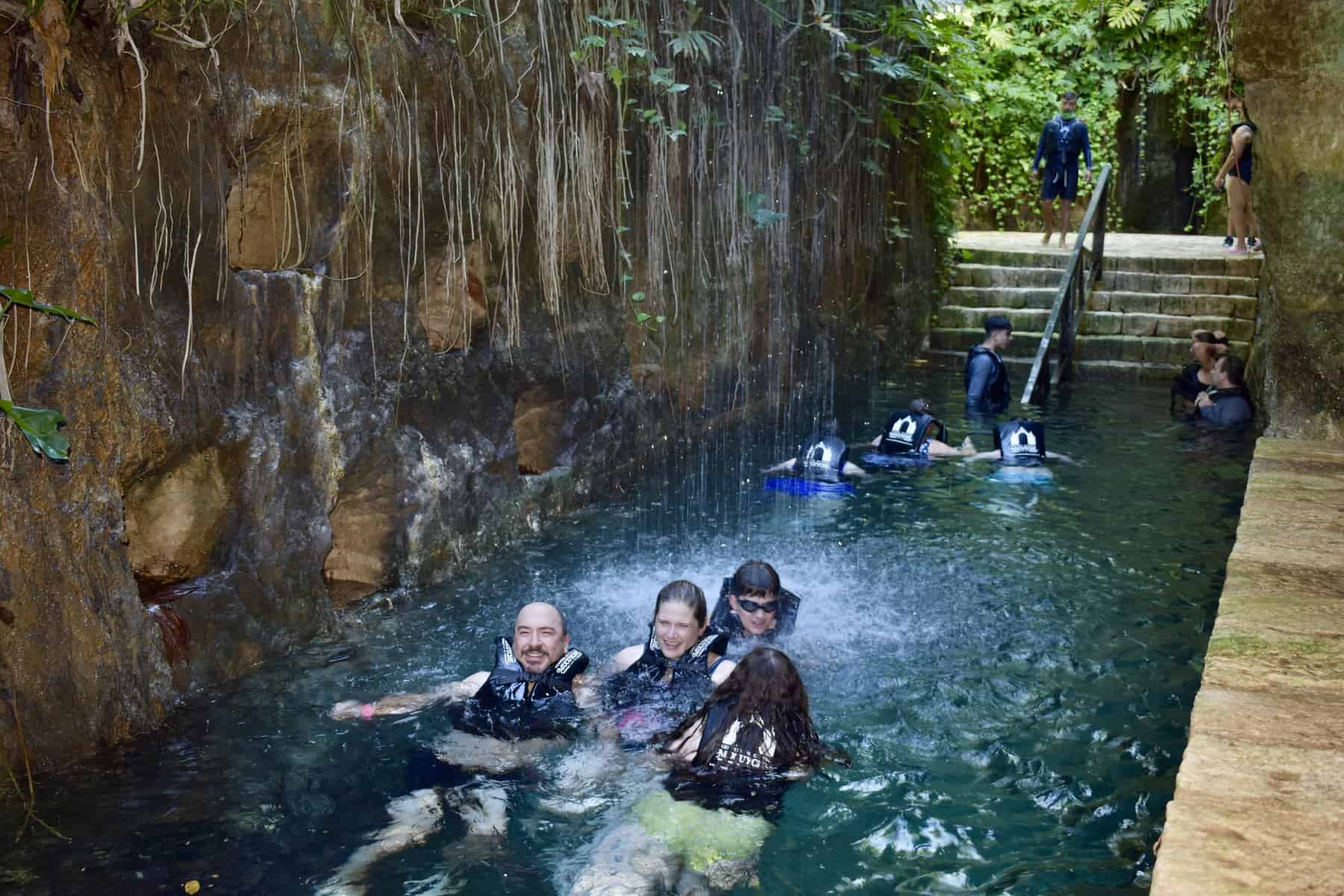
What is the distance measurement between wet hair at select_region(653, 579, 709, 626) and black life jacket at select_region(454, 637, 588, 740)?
403 millimetres

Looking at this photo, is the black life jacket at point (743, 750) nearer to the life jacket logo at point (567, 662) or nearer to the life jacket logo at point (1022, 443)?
the life jacket logo at point (567, 662)

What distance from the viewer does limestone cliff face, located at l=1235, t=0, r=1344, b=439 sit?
7176mm

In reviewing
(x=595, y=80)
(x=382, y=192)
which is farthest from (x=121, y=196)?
(x=595, y=80)

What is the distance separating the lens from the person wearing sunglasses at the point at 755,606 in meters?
5.56

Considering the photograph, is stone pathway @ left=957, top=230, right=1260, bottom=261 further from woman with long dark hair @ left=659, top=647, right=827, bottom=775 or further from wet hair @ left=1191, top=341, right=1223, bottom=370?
woman with long dark hair @ left=659, top=647, right=827, bottom=775

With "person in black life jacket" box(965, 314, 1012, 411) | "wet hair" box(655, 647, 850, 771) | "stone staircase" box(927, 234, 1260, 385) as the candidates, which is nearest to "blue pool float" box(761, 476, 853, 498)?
"person in black life jacket" box(965, 314, 1012, 411)

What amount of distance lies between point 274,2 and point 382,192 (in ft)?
3.44

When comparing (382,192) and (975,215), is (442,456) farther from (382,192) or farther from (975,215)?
(975,215)

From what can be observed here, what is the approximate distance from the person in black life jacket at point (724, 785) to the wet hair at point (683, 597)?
563 millimetres

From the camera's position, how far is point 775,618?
571 cm

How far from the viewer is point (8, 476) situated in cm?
404

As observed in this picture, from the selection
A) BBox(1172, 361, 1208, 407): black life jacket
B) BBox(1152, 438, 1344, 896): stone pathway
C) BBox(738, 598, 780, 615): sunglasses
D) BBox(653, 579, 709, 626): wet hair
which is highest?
BBox(1152, 438, 1344, 896): stone pathway

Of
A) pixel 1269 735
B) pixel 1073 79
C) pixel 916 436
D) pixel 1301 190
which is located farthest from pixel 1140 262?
pixel 1269 735

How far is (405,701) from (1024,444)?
582cm
